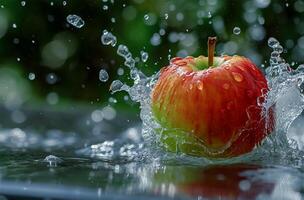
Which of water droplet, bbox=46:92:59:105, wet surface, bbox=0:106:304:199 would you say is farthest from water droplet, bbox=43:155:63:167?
water droplet, bbox=46:92:59:105

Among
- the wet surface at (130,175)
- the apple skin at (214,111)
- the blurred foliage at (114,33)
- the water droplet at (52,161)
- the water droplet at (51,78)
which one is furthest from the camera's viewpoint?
the water droplet at (51,78)

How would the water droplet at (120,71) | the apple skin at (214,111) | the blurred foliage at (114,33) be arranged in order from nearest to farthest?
the apple skin at (214,111) < the blurred foliage at (114,33) < the water droplet at (120,71)

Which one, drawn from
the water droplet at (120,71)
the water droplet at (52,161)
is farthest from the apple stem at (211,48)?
the water droplet at (120,71)

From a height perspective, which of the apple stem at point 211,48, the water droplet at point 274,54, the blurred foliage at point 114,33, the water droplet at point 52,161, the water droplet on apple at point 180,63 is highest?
the blurred foliage at point 114,33

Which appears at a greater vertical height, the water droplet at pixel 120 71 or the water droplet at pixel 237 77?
the water droplet at pixel 120 71

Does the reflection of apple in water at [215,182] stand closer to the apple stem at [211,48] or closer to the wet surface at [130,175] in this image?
the wet surface at [130,175]

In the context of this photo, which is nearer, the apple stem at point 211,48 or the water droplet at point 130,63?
the apple stem at point 211,48

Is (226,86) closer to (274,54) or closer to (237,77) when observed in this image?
(237,77)
